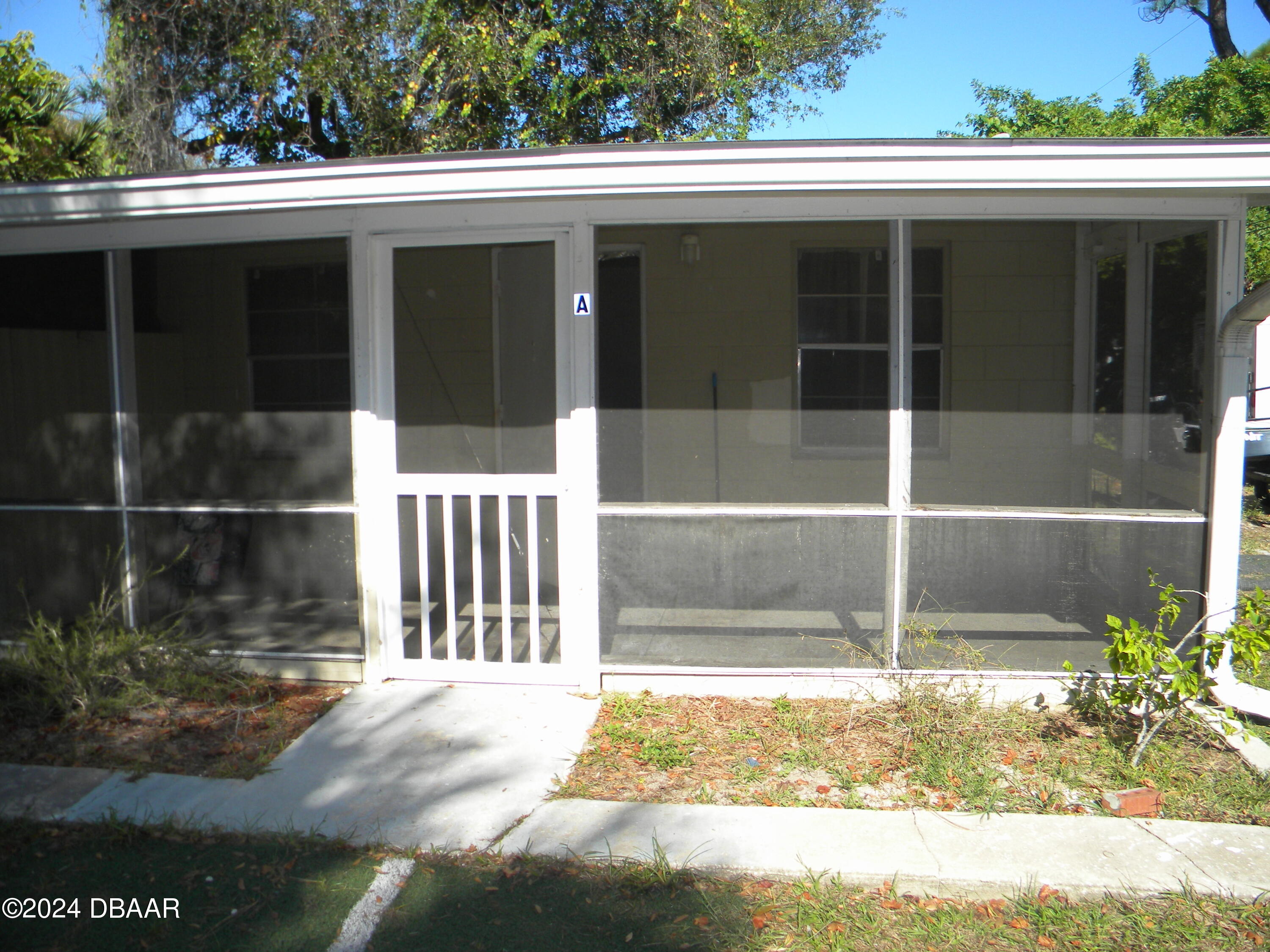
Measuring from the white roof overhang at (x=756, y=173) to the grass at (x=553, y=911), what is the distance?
2.62 m

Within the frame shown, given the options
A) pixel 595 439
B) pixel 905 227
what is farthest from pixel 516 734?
Answer: pixel 905 227

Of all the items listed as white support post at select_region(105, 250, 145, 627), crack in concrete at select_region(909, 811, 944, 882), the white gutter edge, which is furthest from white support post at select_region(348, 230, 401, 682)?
the white gutter edge

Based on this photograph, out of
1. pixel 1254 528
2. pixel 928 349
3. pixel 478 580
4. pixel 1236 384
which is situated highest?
pixel 928 349

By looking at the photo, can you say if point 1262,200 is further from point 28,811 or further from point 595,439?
point 28,811

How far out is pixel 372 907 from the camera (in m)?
2.95

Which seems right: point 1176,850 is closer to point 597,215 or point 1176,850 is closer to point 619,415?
point 619,415

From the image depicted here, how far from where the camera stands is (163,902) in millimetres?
2982

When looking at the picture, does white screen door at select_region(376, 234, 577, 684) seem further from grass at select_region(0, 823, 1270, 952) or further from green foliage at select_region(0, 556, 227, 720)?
grass at select_region(0, 823, 1270, 952)

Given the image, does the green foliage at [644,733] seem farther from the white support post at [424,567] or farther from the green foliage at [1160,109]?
the green foliage at [1160,109]

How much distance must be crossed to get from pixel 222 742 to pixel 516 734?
1297mm

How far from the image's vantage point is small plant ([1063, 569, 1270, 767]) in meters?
3.72

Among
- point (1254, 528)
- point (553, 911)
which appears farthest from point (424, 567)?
point (1254, 528)

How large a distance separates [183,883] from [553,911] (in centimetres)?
123

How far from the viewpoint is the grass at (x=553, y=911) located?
2.77 m
